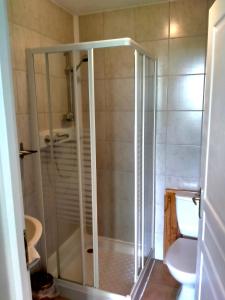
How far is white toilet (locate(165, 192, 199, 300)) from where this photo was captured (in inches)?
70.9

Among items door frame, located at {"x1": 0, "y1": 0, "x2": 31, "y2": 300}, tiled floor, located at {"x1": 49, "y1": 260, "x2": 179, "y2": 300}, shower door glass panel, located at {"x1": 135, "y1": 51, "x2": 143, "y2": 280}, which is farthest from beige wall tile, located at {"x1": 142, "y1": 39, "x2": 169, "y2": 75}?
tiled floor, located at {"x1": 49, "y1": 260, "x2": 179, "y2": 300}

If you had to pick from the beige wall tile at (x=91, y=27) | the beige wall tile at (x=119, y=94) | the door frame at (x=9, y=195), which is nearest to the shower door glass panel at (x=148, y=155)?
the beige wall tile at (x=119, y=94)

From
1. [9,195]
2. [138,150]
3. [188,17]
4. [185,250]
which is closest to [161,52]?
[188,17]

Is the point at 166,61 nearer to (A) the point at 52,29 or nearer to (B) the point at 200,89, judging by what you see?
(B) the point at 200,89

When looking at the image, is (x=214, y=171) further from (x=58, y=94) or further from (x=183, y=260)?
→ (x=58, y=94)

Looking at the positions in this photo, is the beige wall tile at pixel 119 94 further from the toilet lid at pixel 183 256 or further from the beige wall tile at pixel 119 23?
the toilet lid at pixel 183 256

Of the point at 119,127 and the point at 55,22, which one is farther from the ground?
the point at 55,22

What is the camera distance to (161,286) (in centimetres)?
214

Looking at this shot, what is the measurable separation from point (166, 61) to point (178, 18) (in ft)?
1.15

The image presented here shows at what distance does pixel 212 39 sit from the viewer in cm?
121

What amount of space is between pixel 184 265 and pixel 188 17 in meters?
1.99

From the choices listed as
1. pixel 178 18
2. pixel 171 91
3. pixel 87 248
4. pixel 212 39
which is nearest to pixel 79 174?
pixel 87 248

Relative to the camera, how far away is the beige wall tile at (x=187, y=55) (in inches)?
80.0

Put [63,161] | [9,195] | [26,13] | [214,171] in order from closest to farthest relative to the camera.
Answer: [9,195] → [214,171] → [26,13] → [63,161]
